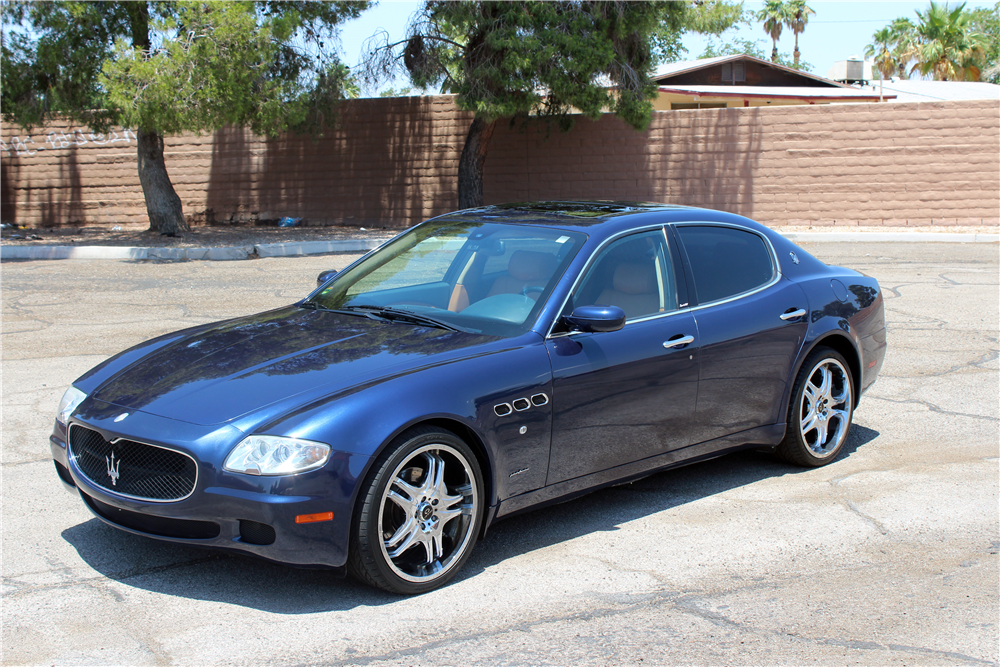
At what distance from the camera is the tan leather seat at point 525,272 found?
15.1 ft

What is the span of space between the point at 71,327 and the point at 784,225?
53.1 feet

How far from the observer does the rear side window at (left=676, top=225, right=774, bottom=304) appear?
5078 millimetres

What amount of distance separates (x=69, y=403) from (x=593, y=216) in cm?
272

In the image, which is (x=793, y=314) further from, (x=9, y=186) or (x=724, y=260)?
(x=9, y=186)

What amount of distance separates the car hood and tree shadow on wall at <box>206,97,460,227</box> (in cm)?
1837

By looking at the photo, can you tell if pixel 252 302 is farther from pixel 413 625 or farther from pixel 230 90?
pixel 413 625

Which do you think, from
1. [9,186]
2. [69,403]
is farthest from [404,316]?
[9,186]

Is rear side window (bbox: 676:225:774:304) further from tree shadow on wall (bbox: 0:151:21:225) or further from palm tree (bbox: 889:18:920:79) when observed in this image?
palm tree (bbox: 889:18:920:79)

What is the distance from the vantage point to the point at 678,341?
4.73 metres

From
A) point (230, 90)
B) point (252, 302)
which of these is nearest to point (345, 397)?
point (252, 302)

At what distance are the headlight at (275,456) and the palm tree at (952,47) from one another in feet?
182

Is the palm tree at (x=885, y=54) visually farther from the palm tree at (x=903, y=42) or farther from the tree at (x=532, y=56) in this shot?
the tree at (x=532, y=56)

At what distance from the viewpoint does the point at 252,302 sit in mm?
11219

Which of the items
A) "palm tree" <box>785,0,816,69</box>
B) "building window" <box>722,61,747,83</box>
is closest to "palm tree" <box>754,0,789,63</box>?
"palm tree" <box>785,0,816,69</box>
